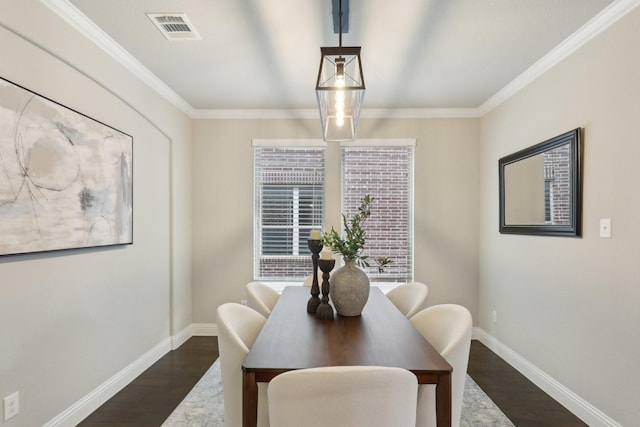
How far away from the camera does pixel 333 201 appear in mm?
4262

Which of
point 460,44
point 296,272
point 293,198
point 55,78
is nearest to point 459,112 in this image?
point 460,44

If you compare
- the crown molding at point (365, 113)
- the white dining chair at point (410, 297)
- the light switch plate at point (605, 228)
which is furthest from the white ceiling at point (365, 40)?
the white dining chair at point (410, 297)

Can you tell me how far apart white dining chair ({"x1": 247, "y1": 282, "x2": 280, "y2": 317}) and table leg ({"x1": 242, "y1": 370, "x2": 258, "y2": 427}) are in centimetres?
114

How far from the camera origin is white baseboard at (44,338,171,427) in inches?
89.1

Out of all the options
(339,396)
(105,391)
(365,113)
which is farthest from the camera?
(365,113)

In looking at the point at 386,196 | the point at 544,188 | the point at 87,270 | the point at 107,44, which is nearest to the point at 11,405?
the point at 87,270

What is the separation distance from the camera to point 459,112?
4184 millimetres

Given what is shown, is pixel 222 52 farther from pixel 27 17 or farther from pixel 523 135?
pixel 523 135

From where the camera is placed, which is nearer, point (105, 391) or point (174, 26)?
point (174, 26)

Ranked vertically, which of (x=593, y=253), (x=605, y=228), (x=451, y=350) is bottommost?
(x=451, y=350)

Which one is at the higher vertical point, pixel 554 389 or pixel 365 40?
pixel 365 40

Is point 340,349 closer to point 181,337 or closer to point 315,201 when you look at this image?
point 315,201

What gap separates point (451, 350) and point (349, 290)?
2.05 feet

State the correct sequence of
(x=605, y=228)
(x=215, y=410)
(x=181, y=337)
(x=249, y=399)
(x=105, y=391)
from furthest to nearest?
(x=181, y=337) < (x=105, y=391) < (x=215, y=410) < (x=605, y=228) < (x=249, y=399)
